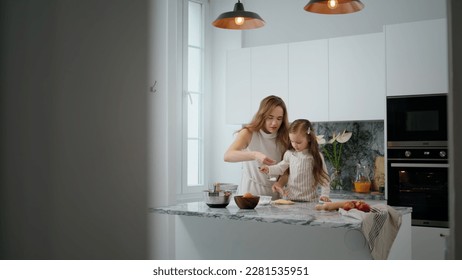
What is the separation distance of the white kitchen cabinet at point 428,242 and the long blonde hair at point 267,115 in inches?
48.9

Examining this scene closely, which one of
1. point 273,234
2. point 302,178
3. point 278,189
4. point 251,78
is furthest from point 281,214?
point 251,78

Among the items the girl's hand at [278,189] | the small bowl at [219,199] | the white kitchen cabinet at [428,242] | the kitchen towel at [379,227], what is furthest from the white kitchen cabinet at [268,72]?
the kitchen towel at [379,227]

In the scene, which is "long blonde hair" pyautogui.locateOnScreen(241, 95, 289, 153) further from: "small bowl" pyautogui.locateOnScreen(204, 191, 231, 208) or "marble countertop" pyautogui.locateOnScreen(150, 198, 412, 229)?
"small bowl" pyautogui.locateOnScreen(204, 191, 231, 208)

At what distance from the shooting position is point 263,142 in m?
3.22

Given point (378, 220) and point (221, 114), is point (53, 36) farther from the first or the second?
point (221, 114)

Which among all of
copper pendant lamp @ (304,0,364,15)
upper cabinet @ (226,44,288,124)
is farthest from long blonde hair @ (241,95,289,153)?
upper cabinet @ (226,44,288,124)

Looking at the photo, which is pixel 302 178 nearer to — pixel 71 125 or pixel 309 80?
pixel 309 80

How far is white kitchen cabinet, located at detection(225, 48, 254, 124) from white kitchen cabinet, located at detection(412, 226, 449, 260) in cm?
178

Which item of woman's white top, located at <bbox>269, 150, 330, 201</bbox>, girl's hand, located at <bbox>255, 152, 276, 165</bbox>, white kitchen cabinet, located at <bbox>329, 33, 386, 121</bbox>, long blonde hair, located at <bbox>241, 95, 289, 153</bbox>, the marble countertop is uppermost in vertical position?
white kitchen cabinet, located at <bbox>329, 33, 386, 121</bbox>

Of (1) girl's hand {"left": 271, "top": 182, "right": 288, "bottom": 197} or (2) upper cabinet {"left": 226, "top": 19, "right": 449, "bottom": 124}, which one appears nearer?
(1) girl's hand {"left": 271, "top": 182, "right": 288, "bottom": 197}

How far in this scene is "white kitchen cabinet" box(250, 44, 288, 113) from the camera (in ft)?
14.2

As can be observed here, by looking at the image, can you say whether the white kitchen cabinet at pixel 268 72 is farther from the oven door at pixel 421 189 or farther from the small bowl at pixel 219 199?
the small bowl at pixel 219 199

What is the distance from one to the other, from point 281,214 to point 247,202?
9.8 inches

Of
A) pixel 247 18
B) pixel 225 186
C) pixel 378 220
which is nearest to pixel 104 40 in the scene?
pixel 378 220
